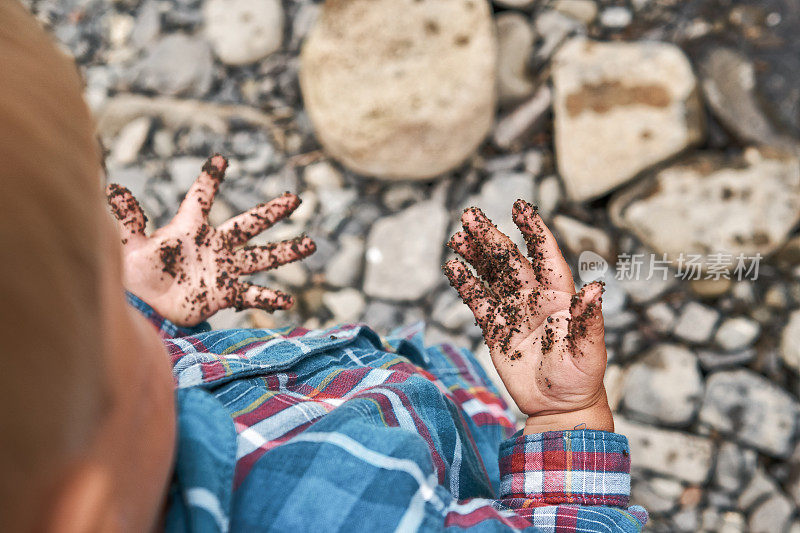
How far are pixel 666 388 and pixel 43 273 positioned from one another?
1837 millimetres

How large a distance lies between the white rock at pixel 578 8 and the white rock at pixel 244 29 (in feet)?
3.45

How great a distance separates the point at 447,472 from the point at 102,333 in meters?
0.62

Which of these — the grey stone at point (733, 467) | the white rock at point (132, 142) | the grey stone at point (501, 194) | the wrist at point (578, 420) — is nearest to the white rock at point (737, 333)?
the grey stone at point (733, 467)

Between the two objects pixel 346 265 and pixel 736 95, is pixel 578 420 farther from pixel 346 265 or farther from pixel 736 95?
pixel 736 95

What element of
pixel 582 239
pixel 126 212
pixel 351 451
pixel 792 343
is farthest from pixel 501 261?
pixel 792 343

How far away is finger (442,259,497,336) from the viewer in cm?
102

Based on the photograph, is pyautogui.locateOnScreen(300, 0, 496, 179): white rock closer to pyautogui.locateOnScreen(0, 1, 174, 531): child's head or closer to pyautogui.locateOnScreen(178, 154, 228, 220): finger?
pyautogui.locateOnScreen(178, 154, 228, 220): finger

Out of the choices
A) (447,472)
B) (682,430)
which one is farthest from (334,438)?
(682,430)

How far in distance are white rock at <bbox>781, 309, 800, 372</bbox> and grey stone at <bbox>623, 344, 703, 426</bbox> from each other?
0.87ft

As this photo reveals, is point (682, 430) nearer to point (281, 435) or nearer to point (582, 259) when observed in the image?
point (582, 259)

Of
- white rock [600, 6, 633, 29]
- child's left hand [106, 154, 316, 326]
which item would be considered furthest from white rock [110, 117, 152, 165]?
white rock [600, 6, 633, 29]

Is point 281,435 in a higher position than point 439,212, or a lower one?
higher

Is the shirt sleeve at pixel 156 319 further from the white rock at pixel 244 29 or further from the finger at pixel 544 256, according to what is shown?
the white rock at pixel 244 29

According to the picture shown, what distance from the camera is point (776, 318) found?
1.77m
